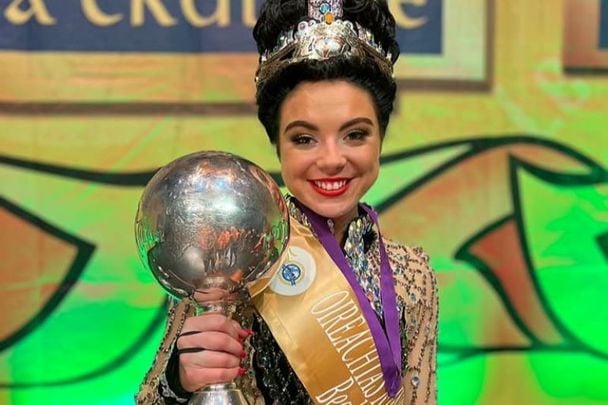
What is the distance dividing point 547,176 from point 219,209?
59.3 inches

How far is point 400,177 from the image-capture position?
2.09 m

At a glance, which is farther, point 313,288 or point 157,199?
point 313,288

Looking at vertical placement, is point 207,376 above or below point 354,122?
below

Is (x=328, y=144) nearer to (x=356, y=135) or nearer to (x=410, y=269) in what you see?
(x=356, y=135)

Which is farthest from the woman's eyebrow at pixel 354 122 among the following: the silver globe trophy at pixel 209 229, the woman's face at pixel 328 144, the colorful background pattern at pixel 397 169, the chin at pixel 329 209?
the colorful background pattern at pixel 397 169

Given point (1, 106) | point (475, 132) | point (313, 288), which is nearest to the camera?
point (313, 288)

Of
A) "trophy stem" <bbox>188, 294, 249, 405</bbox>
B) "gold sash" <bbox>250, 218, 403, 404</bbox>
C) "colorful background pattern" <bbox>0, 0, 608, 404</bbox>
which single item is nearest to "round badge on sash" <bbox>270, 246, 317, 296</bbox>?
"gold sash" <bbox>250, 218, 403, 404</bbox>

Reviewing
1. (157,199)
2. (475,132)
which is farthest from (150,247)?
(475,132)

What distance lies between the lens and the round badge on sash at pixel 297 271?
43.3 inches

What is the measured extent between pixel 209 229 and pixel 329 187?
1.06ft

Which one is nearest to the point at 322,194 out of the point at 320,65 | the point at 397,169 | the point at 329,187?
the point at 329,187

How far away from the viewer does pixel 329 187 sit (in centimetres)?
110

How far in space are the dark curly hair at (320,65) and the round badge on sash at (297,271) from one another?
17cm

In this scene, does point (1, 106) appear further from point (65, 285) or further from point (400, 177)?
point (400, 177)
